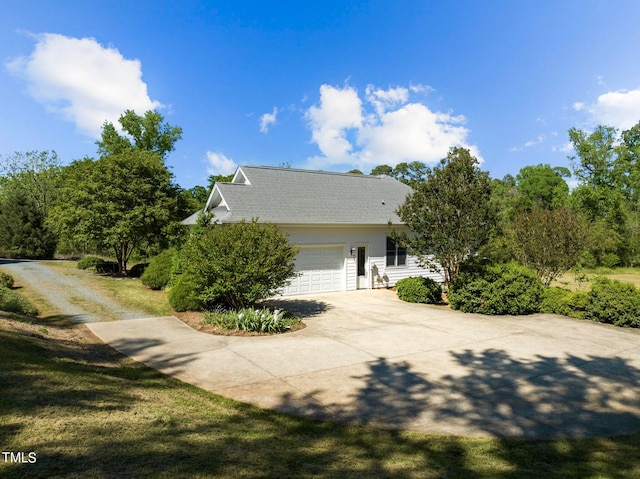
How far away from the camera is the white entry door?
1909cm

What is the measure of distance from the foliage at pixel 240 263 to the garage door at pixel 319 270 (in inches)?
218

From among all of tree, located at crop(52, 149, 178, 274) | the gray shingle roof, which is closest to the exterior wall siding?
the gray shingle roof

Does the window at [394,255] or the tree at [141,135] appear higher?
the tree at [141,135]

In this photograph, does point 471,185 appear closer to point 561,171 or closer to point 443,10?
point 443,10

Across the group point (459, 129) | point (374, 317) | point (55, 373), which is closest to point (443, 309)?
point (374, 317)

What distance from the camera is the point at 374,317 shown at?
1248 cm

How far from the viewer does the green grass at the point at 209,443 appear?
3.15 m

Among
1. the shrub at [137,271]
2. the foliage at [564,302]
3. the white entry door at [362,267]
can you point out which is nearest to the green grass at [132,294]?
the shrub at [137,271]

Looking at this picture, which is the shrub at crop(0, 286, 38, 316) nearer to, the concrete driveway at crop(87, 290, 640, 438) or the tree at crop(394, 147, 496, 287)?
the concrete driveway at crop(87, 290, 640, 438)

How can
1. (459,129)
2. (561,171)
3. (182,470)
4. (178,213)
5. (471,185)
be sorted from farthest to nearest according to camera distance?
(561,171), (178,213), (459,129), (471,185), (182,470)

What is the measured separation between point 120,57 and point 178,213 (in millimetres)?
10148

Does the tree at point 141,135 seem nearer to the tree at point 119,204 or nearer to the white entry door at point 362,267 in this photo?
the tree at point 119,204

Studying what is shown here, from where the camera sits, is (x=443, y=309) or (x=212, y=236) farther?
(x=443, y=309)

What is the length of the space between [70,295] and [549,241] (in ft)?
63.3
